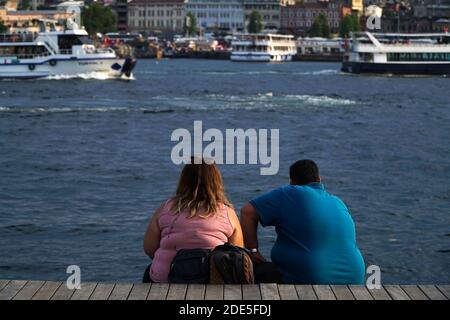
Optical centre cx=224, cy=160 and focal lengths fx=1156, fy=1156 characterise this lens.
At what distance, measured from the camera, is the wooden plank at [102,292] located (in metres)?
7.34

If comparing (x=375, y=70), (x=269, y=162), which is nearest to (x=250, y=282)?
(x=269, y=162)

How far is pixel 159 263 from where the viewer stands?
786 cm

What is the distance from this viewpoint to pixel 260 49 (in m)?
137

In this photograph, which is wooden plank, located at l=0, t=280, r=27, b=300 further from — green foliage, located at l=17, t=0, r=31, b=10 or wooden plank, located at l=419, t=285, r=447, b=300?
green foliage, located at l=17, t=0, r=31, b=10

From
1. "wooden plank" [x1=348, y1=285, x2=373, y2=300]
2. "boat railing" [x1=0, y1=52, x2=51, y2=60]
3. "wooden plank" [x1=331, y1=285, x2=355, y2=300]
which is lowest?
"wooden plank" [x1=348, y1=285, x2=373, y2=300]

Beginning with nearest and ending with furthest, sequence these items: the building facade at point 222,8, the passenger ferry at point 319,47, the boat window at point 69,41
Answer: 1. the boat window at point 69,41
2. the passenger ferry at point 319,47
3. the building facade at point 222,8

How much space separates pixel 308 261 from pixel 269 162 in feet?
63.1

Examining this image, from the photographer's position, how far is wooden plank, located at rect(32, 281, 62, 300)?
7393 mm

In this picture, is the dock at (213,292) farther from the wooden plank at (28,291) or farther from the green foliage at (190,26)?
the green foliage at (190,26)

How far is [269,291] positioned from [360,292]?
0.60 metres

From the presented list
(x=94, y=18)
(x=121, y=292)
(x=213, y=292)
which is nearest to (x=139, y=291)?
(x=121, y=292)

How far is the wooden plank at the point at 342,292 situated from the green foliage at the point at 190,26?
593 feet

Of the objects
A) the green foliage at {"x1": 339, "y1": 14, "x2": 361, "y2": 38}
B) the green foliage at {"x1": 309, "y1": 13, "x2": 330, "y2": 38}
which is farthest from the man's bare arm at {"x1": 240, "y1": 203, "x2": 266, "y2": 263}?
the green foliage at {"x1": 309, "y1": 13, "x2": 330, "y2": 38}

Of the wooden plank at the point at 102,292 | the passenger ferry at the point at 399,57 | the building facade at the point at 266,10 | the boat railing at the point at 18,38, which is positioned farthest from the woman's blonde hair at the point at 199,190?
the building facade at the point at 266,10
